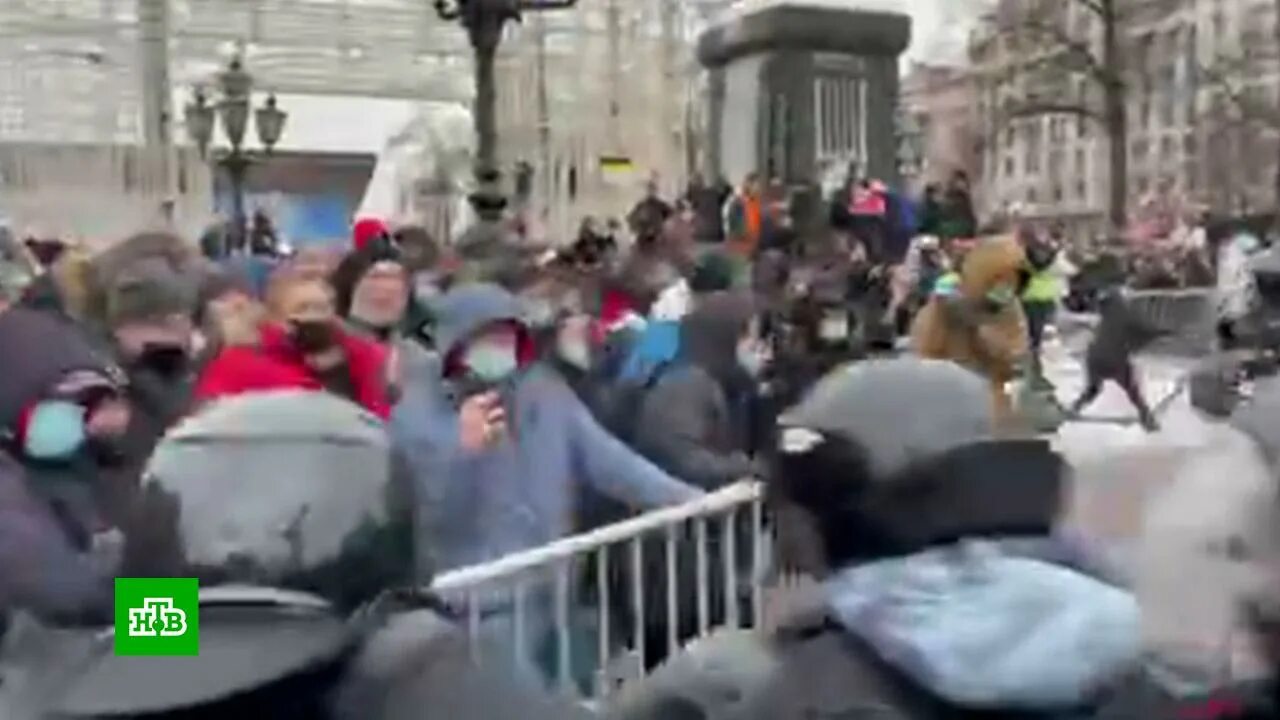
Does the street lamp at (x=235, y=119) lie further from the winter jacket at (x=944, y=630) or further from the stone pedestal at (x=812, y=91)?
the winter jacket at (x=944, y=630)

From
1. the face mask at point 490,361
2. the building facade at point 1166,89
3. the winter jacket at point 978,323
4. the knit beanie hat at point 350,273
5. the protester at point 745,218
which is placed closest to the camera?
the face mask at point 490,361

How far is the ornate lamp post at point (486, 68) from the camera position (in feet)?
44.0

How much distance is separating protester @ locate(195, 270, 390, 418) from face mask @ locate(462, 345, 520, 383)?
0.76 feet

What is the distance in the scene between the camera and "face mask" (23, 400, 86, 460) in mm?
5172

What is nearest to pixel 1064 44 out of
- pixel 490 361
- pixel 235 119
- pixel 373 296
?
pixel 235 119

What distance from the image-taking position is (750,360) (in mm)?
9641

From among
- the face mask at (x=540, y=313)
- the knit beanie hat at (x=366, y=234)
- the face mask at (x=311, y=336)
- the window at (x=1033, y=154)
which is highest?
the window at (x=1033, y=154)

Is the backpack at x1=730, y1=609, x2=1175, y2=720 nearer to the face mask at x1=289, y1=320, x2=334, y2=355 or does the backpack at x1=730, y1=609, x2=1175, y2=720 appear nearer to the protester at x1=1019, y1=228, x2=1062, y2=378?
the face mask at x1=289, y1=320, x2=334, y2=355

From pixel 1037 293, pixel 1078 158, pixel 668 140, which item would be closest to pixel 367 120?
pixel 668 140

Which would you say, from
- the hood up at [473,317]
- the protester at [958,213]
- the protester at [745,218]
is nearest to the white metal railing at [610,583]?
the hood up at [473,317]

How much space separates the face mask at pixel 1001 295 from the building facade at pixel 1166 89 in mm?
20292

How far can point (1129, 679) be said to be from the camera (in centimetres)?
298

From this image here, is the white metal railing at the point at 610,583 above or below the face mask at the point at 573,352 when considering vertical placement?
below

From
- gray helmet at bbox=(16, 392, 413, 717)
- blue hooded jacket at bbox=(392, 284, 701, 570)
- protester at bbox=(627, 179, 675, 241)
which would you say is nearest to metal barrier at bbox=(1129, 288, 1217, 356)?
protester at bbox=(627, 179, 675, 241)
